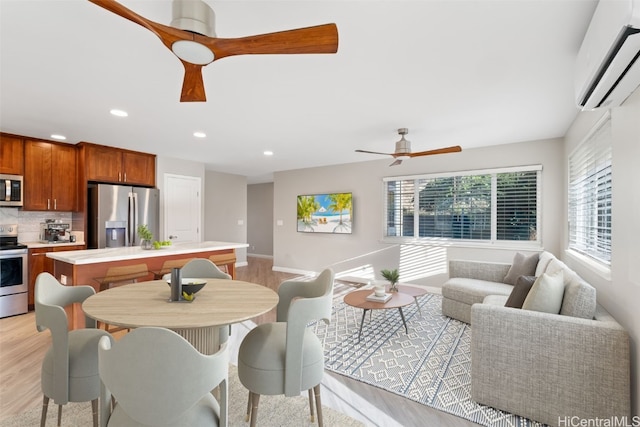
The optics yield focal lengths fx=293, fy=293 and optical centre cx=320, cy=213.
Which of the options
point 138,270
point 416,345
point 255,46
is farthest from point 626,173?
point 138,270

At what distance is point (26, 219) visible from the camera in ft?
14.1

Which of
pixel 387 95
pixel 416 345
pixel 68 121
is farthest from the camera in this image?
pixel 68 121

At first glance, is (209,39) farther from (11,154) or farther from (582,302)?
(11,154)

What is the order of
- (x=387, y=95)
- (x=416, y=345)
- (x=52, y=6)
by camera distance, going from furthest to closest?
(x=416, y=345), (x=387, y=95), (x=52, y=6)

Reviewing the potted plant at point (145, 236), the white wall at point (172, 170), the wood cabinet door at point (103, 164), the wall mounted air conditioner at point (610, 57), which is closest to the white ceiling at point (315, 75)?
the wall mounted air conditioner at point (610, 57)

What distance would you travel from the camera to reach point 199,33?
4.46 ft

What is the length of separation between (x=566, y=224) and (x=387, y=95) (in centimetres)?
295

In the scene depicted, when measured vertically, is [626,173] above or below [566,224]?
above

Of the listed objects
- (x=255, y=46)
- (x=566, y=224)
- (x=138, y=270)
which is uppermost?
(x=255, y=46)

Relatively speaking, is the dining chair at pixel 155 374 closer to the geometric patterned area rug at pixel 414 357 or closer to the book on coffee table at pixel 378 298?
the geometric patterned area rug at pixel 414 357

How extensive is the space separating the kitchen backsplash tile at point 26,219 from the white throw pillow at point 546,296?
20.1 feet

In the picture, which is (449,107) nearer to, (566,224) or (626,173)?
(626,173)

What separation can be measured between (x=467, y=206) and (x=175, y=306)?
176 inches

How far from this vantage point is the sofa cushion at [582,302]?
186 cm
